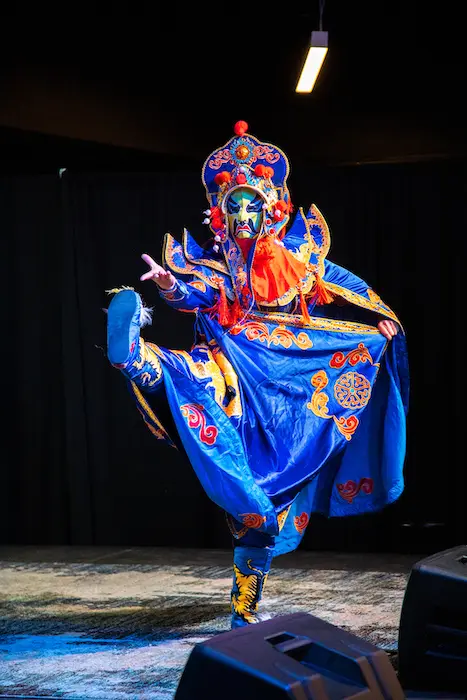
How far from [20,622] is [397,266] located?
8.49 feet

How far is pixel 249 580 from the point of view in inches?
114

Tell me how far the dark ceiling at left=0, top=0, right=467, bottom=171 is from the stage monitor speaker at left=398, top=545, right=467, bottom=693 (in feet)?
9.86

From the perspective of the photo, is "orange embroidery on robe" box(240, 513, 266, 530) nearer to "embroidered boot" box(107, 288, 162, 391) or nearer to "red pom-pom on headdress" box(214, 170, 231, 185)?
"embroidered boot" box(107, 288, 162, 391)

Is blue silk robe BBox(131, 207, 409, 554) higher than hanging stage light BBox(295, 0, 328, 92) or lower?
lower

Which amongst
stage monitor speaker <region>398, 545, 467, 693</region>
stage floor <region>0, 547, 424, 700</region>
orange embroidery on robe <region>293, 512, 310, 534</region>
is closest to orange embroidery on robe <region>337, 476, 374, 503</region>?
orange embroidery on robe <region>293, 512, 310, 534</region>

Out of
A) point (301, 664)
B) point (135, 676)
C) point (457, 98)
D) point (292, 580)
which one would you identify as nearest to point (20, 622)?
point (135, 676)

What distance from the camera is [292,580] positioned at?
12.7ft

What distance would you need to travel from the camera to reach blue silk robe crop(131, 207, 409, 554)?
108 inches

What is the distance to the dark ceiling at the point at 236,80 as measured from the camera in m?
4.39

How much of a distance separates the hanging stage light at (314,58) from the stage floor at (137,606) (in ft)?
7.34

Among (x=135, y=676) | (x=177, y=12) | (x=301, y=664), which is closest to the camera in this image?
(x=301, y=664)

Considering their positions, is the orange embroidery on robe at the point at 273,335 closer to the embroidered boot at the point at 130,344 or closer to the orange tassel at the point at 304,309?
the orange tassel at the point at 304,309

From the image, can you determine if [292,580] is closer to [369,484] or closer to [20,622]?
[369,484]

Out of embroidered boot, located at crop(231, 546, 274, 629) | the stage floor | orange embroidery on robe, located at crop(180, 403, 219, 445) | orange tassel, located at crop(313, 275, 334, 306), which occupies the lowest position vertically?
the stage floor
